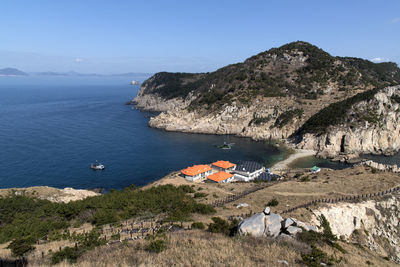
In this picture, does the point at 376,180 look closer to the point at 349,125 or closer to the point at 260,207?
the point at 260,207

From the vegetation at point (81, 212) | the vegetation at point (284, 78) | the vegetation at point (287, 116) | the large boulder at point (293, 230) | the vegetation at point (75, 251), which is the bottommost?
the vegetation at point (81, 212)

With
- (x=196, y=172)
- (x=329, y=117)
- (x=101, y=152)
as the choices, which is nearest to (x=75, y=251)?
(x=196, y=172)

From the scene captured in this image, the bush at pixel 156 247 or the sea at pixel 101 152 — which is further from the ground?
the bush at pixel 156 247

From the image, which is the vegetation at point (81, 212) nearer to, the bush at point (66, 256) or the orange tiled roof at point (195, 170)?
the bush at point (66, 256)

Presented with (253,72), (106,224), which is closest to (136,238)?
(106,224)

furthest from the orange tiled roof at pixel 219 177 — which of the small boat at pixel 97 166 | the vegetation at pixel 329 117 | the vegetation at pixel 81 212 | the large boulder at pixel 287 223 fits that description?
the vegetation at pixel 329 117
